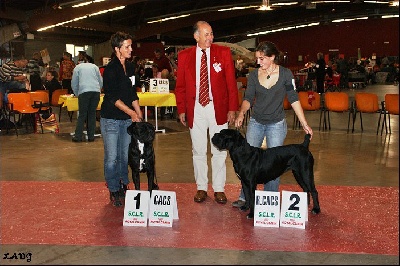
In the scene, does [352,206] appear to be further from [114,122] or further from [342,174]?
[114,122]

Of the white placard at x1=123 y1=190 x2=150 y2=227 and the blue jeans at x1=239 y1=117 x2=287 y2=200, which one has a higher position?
the blue jeans at x1=239 y1=117 x2=287 y2=200

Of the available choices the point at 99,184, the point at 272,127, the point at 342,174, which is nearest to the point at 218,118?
the point at 272,127

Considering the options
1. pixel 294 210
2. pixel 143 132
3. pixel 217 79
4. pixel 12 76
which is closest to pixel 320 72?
pixel 12 76

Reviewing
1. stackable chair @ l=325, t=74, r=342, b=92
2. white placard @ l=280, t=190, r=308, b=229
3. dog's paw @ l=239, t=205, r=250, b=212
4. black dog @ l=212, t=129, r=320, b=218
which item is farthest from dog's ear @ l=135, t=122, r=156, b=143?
stackable chair @ l=325, t=74, r=342, b=92

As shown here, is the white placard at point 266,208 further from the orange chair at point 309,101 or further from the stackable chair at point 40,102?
the stackable chair at point 40,102

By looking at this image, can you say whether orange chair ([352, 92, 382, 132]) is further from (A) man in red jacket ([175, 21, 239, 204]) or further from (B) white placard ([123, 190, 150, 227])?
(B) white placard ([123, 190, 150, 227])

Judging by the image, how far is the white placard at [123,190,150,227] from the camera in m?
4.13

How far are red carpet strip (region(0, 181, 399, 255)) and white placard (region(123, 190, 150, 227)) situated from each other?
76 millimetres

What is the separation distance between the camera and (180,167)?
654 centimetres

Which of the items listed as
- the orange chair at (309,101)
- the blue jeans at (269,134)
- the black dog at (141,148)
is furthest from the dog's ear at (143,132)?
the orange chair at (309,101)

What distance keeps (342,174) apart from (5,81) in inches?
265

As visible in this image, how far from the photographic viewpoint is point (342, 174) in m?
6.07

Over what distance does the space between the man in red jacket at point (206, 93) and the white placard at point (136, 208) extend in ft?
2.68

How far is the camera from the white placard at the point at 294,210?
4082mm
